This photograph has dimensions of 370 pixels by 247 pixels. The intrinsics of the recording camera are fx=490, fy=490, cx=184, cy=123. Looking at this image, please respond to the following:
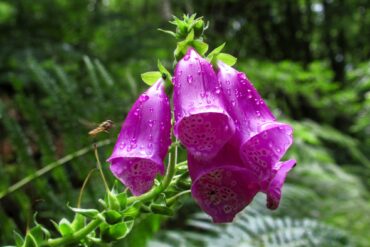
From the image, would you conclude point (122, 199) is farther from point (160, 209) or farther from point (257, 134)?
point (257, 134)

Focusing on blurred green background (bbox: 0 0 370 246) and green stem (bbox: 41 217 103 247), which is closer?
green stem (bbox: 41 217 103 247)

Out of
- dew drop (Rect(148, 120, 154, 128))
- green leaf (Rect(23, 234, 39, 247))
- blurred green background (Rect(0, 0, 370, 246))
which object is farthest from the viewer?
blurred green background (Rect(0, 0, 370, 246))

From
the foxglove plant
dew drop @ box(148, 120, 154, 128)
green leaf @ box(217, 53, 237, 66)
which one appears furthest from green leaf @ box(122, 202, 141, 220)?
green leaf @ box(217, 53, 237, 66)

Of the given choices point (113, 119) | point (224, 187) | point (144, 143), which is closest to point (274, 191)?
point (224, 187)

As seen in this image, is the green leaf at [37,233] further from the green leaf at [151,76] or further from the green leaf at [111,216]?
the green leaf at [151,76]

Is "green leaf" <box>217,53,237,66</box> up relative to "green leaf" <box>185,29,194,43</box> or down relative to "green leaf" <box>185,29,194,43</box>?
down

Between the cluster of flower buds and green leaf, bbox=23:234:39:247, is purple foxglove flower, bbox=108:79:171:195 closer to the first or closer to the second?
the cluster of flower buds

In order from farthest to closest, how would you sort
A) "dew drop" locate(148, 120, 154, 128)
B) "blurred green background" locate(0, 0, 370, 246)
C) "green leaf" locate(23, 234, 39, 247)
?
"blurred green background" locate(0, 0, 370, 246)
"dew drop" locate(148, 120, 154, 128)
"green leaf" locate(23, 234, 39, 247)
